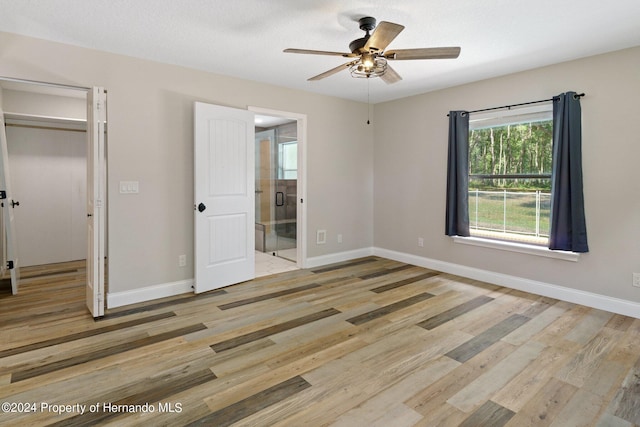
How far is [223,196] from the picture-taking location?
158 inches

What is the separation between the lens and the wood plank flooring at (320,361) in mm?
1884

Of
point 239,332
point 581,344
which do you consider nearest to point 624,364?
point 581,344

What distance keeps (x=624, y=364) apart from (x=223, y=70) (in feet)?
14.5

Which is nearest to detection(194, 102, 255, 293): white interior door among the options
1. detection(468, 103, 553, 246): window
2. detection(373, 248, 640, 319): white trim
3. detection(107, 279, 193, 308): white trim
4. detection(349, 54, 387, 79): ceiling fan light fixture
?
detection(107, 279, 193, 308): white trim

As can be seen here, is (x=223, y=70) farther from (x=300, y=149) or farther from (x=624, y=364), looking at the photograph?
(x=624, y=364)

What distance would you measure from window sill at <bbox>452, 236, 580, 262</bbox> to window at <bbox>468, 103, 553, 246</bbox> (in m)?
0.13

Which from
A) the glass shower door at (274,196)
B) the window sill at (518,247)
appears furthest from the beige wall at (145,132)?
the window sill at (518,247)

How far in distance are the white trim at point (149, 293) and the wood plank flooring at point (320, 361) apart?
169 mm

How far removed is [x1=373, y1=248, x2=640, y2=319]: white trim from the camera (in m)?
3.29

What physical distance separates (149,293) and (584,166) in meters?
4.65

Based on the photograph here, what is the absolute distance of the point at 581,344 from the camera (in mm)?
2682

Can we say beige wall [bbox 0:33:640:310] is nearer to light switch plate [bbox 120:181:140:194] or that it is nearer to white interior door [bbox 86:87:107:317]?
light switch plate [bbox 120:181:140:194]

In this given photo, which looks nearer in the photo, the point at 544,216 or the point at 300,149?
the point at 544,216

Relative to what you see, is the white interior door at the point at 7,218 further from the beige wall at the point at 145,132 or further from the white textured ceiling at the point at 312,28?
the white textured ceiling at the point at 312,28
